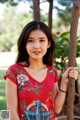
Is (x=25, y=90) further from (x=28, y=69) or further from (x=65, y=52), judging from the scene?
(x=65, y=52)

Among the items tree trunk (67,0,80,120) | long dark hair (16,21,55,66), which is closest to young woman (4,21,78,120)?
long dark hair (16,21,55,66)

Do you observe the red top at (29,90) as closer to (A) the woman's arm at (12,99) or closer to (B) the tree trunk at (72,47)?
(A) the woman's arm at (12,99)

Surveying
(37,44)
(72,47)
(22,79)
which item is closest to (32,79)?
(22,79)

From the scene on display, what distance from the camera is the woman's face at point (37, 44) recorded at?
4.71ft

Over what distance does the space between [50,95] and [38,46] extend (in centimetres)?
23

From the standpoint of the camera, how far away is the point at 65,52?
3385mm

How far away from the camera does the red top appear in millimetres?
1405

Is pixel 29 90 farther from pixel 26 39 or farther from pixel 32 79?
pixel 26 39

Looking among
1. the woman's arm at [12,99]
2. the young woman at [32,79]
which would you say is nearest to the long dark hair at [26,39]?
the young woman at [32,79]

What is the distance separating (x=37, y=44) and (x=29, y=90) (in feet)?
0.69

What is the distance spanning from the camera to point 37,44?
56.3 inches

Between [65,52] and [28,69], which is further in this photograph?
[65,52]

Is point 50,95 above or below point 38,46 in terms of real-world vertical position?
below

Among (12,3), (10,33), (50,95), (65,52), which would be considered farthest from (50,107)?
(10,33)
